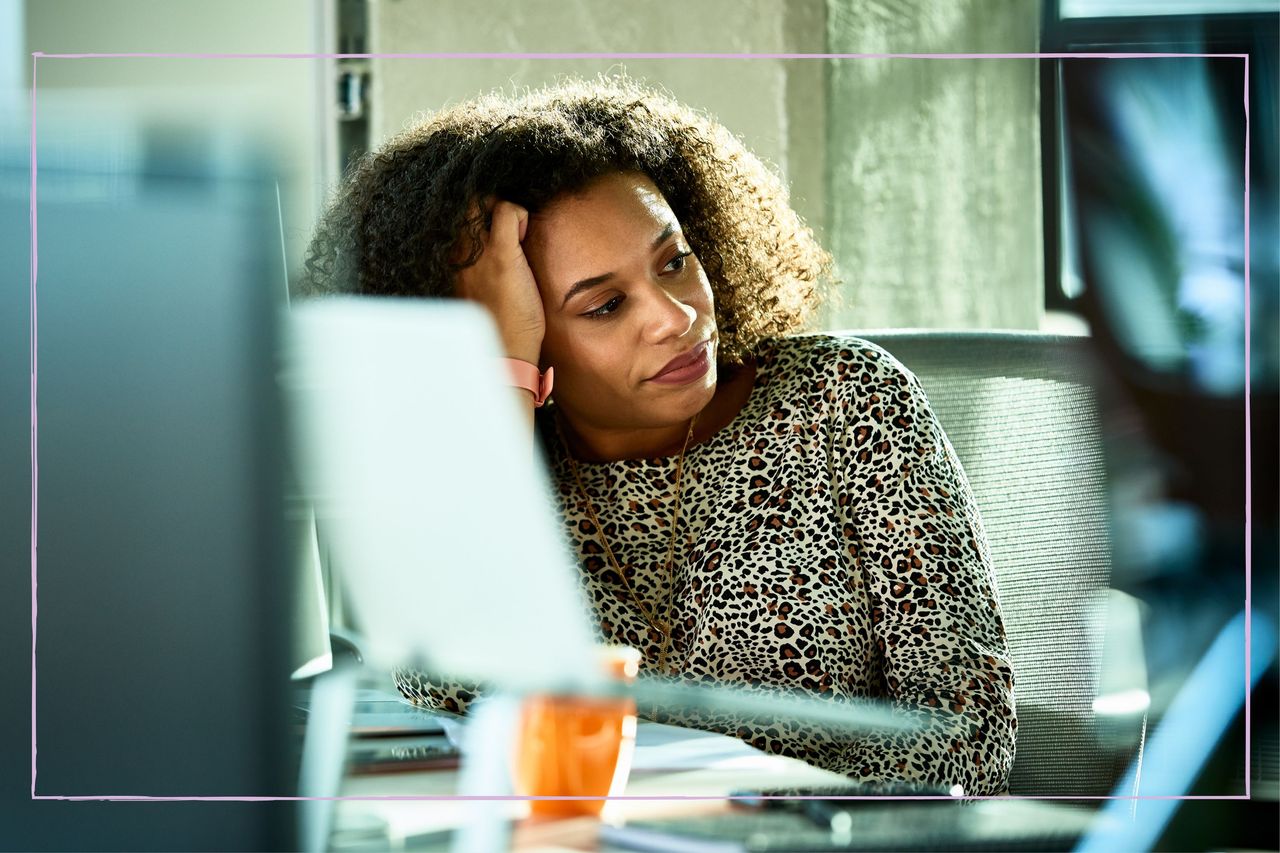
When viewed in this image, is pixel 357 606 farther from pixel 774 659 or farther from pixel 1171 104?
pixel 1171 104

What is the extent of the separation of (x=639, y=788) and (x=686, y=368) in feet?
1.33

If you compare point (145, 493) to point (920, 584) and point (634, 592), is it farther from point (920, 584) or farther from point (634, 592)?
point (920, 584)

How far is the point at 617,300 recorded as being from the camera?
1197 millimetres

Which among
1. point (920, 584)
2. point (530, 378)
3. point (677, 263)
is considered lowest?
point (920, 584)

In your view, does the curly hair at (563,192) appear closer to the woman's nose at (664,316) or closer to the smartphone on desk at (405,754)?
the woman's nose at (664,316)

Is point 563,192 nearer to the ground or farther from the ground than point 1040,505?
farther from the ground

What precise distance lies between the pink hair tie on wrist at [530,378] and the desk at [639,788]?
33 centimetres

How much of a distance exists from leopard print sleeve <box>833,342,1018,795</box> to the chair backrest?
2 centimetres

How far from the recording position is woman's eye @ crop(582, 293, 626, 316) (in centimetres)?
119

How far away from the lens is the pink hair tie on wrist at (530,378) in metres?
1.19

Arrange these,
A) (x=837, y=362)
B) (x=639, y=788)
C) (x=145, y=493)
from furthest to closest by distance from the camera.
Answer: (x=837, y=362), (x=639, y=788), (x=145, y=493)

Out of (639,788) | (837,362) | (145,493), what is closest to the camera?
(145,493)

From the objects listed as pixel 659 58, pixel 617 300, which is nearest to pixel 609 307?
pixel 617 300

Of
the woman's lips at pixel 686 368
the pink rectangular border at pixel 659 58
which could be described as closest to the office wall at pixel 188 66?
the pink rectangular border at pixel 659 58
